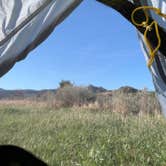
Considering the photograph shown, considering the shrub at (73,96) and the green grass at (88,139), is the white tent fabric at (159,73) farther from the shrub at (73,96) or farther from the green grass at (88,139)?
the shrub at (73,96)

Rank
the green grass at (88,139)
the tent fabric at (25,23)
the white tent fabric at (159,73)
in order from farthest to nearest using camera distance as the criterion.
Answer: the green grass at (88,139) < the white tent fabric at (159,73) < the tent fabric at (25,23)

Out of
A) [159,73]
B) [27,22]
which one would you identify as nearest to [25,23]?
[27,22]

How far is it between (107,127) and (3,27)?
2.86m

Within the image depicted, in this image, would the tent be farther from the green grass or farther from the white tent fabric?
the green grass

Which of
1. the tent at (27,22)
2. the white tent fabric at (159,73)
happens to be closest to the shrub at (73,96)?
the white tent fabric at (159,73)

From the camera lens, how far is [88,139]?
5.44 metres

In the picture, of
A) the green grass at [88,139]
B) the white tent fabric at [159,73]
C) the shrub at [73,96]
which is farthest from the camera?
the shrub at [73,96]

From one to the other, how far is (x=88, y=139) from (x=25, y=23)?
221cm

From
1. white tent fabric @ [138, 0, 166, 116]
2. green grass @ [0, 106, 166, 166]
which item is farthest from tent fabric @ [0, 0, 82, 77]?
green grass @ [0, 106, 166, 166]

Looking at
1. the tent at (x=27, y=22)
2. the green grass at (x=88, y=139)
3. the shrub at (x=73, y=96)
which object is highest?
the tent at (x=27, y=22)

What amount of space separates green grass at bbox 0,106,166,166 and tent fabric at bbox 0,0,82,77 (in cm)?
117

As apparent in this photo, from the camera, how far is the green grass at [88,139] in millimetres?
4488

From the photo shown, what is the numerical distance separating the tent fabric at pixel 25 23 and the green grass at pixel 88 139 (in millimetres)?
1166

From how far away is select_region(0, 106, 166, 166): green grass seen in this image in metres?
4.49
